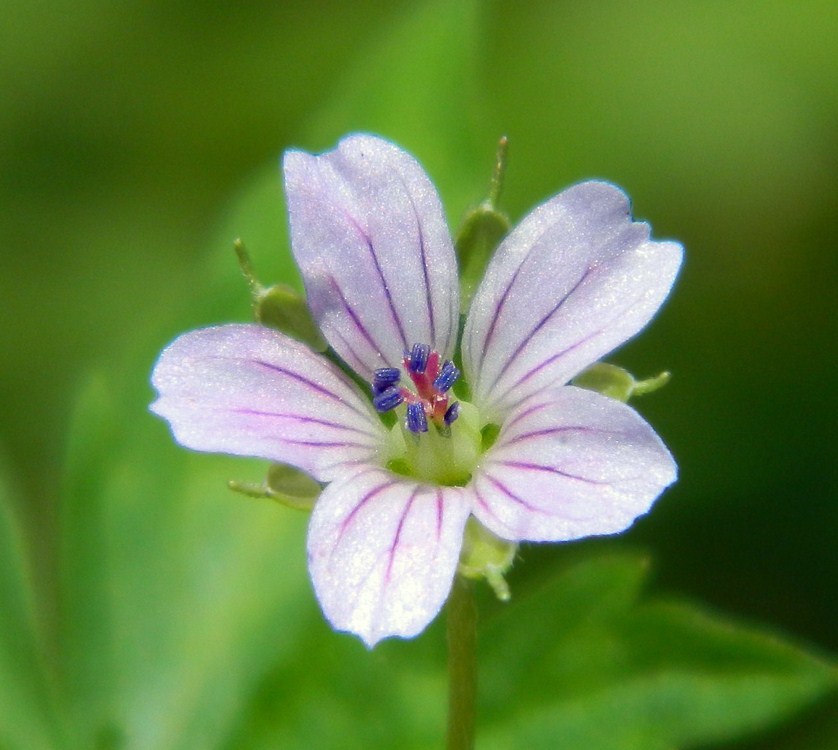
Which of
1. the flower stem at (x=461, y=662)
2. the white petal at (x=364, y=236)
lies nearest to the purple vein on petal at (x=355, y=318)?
the white petal at (x=364, y=236)

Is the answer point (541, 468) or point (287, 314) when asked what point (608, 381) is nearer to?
point (541, 468)

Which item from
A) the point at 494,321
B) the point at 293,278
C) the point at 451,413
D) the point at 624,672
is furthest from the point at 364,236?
the point at 624,672

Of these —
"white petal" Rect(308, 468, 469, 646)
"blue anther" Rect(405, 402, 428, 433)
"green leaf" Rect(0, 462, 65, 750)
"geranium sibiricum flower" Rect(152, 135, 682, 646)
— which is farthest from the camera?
"green leaf" Rect(0, 462, 65, 750)

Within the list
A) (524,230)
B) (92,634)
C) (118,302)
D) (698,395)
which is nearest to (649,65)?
(698,395)

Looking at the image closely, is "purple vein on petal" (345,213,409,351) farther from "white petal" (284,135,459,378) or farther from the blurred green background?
the blurred green background

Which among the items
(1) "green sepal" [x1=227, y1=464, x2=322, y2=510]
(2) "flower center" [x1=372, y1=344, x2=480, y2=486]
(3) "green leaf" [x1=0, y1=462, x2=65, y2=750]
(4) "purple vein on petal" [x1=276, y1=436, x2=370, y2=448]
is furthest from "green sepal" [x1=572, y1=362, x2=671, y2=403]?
(3) "green leaf" [x1=0, y1=462, x2=65, y2=750]

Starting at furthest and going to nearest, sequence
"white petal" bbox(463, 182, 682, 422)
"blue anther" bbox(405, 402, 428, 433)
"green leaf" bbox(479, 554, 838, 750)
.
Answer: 1. "green leaf" bbox(479, 554, 838, 750)
2. "blue anther" bbox(405, 402, 428, 433)
3. "white petal" bbox(463, 182, 682, 422)
